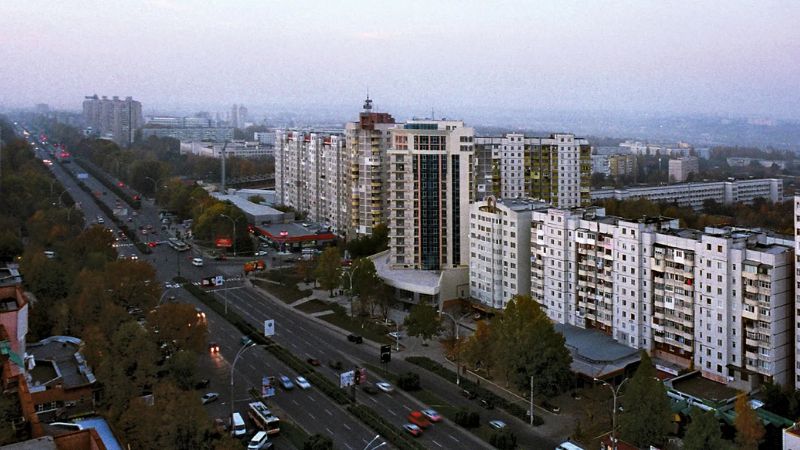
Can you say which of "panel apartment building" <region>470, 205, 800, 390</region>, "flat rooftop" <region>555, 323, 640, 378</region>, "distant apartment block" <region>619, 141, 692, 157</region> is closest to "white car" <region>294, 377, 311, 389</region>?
"flat rooftop" <region>555, 323, 640, 378</region>

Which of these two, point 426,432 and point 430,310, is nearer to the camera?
point 426,432

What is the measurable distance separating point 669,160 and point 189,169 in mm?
53949

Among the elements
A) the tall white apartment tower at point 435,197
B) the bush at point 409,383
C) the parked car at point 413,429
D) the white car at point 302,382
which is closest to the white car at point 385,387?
the bush at point 409,383

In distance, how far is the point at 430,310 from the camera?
78.2 feet

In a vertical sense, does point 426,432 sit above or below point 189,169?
below

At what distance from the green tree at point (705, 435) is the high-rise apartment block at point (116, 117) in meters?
115

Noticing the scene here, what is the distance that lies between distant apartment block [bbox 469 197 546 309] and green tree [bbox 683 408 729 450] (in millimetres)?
12103

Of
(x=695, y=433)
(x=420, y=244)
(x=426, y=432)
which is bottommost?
(x=426, y=432)

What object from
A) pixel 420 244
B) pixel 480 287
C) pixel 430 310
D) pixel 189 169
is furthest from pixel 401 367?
pixel 189 169

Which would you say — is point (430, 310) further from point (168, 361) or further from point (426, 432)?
point (168, 361)

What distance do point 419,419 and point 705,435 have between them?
6.74 metres

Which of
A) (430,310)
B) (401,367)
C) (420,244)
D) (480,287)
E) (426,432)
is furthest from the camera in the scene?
(420,244)

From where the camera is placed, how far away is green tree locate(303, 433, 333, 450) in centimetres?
1562

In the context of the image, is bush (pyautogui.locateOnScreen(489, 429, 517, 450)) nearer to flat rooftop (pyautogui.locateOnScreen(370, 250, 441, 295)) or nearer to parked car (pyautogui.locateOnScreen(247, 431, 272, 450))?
parked car (pyautogui.locateOnScreen(247, 431, 272, 450))
